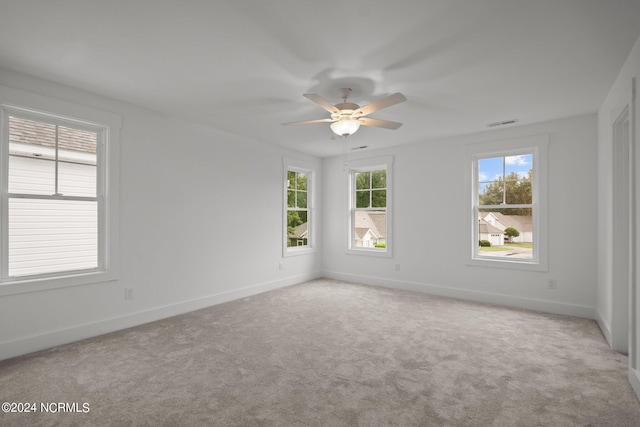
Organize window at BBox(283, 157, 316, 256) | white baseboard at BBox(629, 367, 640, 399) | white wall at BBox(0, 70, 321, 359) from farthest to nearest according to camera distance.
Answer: window at BBox(283, 157, 316, 256) → white wall at BBox(0, 70, 321, 359) → white baseboard at BBox(629, 367, 640, 399)

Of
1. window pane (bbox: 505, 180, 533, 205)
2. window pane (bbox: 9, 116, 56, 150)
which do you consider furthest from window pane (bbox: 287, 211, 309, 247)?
window pane (bbox: 9, 116, 56, 150)

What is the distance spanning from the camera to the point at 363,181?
6281 millimetres

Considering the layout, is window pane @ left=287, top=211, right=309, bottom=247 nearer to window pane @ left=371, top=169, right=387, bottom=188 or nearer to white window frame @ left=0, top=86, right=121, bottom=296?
window pane @ left=371, top=169, right=387, bottom=188

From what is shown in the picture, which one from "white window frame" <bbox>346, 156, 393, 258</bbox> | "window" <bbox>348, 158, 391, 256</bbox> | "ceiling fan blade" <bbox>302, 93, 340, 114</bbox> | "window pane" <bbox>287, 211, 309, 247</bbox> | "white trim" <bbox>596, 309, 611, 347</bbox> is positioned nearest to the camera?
"ceiling fan blade" <bbox>302, 93, 340, 114</bbox>

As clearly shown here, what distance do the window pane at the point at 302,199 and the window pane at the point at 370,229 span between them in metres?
1.02

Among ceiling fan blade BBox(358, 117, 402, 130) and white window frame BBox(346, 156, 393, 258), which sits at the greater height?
ceiling fan blade BBox(358, 117, 402, 130)

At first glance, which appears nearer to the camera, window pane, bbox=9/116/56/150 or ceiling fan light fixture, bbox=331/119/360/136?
window pane, bbox=9/116/56/150

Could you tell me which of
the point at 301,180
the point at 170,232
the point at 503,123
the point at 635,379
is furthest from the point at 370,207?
the point at 635,379

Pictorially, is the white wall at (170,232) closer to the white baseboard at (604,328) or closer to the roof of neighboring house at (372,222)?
the roof of neighboring house at (372,222)

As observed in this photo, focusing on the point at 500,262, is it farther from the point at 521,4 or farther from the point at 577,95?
the point at 521,4

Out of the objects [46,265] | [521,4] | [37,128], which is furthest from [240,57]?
[46,265]

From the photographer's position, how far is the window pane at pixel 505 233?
4566 mm

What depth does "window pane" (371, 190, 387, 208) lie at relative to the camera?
5.97 metres

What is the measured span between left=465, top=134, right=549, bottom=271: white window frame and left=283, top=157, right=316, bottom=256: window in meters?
2.88
